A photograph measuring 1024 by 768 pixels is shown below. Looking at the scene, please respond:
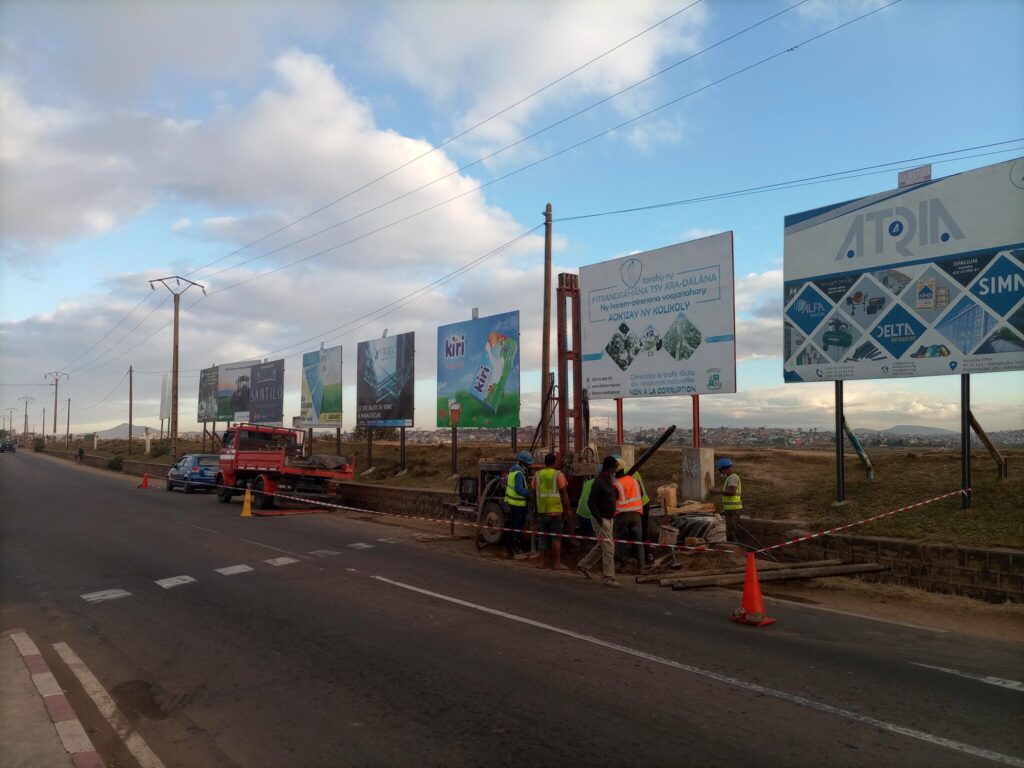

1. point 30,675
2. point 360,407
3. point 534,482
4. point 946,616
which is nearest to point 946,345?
point 946,616

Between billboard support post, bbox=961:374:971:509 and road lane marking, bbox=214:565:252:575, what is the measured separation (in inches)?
454

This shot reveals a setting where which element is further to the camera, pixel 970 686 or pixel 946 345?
pixel 946 345

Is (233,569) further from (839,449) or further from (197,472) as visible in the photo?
(197,472)

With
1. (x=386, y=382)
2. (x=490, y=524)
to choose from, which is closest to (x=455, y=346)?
(x=386, y=382)

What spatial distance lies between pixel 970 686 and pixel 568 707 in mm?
3496

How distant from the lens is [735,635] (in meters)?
7.66

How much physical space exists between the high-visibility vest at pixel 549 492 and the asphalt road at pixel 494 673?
1251 millimetres

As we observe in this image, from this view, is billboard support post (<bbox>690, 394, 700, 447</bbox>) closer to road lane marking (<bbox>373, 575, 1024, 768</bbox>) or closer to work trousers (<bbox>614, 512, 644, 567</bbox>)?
work trousers (<bbox>614, 512, 644, 567</bbox>)

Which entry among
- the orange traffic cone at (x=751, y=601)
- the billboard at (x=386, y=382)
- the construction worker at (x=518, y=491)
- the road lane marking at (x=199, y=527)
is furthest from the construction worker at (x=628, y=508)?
the billboard at (x=386, y=382)

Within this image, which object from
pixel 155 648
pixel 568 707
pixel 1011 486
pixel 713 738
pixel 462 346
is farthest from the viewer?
pixel 462 346

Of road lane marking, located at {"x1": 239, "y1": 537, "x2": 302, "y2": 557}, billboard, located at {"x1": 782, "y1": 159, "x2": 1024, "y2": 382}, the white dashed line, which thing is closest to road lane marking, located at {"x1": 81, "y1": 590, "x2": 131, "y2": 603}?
the white dashed line

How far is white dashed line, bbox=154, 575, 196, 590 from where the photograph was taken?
1034 centimetres

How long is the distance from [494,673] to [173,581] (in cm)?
650

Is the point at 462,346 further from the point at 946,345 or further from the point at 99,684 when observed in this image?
the point at 99,684
